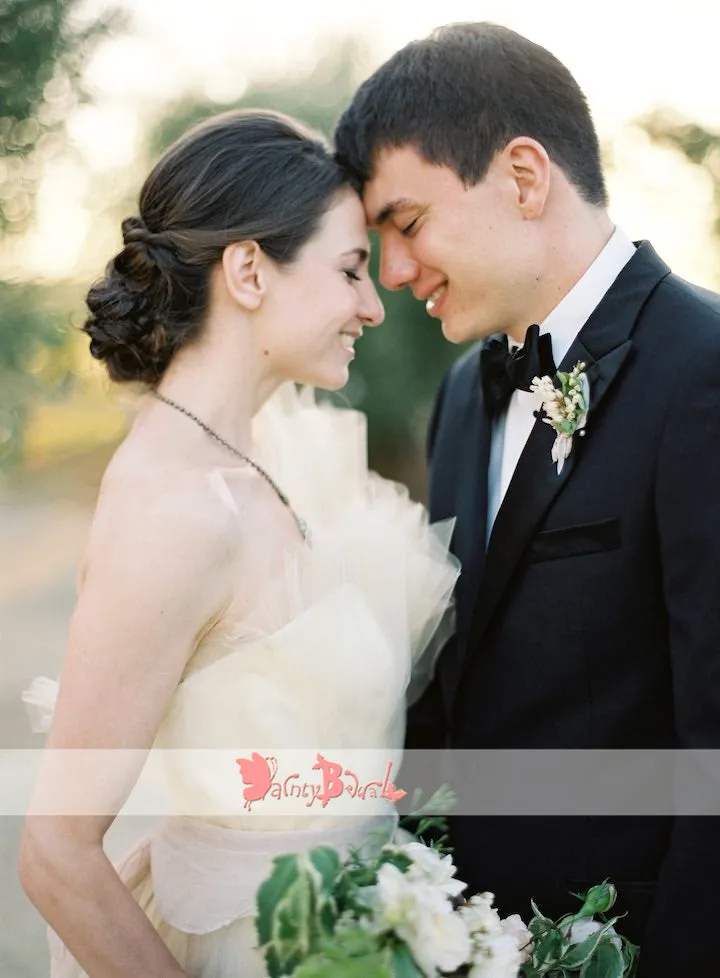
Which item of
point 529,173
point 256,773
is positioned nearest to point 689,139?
point 529,173

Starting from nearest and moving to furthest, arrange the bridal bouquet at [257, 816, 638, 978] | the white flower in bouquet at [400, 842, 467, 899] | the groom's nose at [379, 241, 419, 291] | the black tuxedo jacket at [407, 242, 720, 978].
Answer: the bridal bouquet at [257, 816, 638, 978]
the white flower in bouquet at [400, 842, 467, 899]
the black tuxedo jacket at [407, 242, 720, 978]
the groom's nose at [379, 241, 419, 291]

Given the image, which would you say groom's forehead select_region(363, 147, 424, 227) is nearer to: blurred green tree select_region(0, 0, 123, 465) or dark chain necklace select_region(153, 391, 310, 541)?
dark chain necklace select_region(153, 391, 310, 541)

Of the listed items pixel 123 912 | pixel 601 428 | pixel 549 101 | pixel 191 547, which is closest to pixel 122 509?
pixel 191 547

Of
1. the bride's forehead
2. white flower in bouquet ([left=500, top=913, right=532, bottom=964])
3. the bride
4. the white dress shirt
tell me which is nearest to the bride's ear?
the bride

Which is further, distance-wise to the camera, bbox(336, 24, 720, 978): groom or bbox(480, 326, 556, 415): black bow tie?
bbox(480, 326, 556, 415): black bow tie

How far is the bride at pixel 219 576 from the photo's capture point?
1738mm

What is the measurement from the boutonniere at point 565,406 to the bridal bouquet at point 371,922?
35.8 inches

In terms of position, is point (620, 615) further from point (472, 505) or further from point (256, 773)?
point (256, 773)

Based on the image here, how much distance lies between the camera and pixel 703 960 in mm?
1859

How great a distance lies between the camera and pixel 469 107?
2.22 meters

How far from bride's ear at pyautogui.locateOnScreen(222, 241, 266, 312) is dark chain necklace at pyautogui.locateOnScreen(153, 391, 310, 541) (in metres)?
0.25

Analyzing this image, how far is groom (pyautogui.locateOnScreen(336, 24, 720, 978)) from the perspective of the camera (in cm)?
189

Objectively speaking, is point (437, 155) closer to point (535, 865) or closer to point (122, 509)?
point (122, 509)

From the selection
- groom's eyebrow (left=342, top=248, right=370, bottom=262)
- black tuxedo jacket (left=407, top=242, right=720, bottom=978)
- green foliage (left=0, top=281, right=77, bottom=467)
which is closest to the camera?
black tuxedo jacket (left=407, top=242, right=720, bottom=978)
